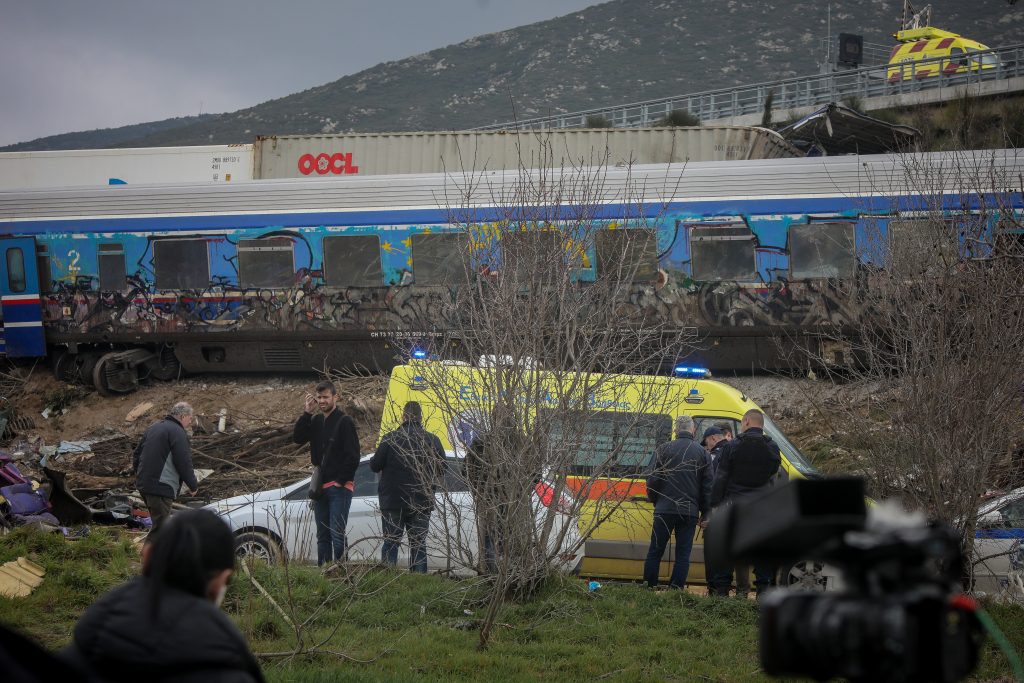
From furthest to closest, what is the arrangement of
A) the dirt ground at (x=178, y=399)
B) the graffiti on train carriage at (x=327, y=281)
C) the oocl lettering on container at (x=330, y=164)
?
the oocl lettering on container at (x=330, y=164), the dirt ground at (x=178, y=399), the graffiti on train carriage at (x=327, y=281)

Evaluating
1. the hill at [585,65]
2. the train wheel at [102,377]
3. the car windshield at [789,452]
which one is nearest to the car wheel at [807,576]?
the car windshield at [789,452]

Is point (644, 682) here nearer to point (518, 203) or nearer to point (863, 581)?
point (518, 203)

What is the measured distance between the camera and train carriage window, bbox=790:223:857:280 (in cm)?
1617

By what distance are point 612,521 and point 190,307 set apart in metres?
11.0

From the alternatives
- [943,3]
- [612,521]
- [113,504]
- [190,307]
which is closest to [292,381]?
[190,307]

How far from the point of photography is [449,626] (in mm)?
7512

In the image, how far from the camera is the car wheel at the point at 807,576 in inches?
341

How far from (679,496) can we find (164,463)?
15.7ft

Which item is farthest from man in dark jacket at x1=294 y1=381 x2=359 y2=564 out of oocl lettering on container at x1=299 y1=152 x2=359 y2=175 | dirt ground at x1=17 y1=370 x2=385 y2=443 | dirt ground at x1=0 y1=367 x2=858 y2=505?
oocl lettering on container at x1=299 y1=152 x2=359 y2=175

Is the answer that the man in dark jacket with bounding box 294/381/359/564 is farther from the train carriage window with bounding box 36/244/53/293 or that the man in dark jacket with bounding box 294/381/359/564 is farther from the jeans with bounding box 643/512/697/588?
the train carriage window with bounding box 36/244/53/293

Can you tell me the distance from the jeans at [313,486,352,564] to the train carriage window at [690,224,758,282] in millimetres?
8978

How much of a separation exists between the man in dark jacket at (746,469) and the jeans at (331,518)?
3.27 meters

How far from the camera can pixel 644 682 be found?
21.5 feet

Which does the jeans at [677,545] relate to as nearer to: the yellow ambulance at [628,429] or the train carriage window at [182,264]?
the yellow ambulance at [628,429]
